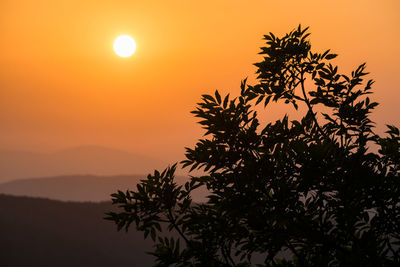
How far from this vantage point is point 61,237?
160 ft

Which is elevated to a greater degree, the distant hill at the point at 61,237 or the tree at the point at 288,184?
the distant hill at the point at 61,237

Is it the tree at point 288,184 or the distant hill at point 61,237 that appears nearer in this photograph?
the tree at point 288,184

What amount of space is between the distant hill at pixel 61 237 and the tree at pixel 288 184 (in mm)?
39692

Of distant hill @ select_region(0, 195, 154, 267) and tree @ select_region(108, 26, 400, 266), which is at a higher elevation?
distant hill @ select_region(0, 195, 154, 267)

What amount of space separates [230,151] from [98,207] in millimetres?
56421

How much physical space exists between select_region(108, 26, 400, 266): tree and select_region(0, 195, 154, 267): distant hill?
3969cm

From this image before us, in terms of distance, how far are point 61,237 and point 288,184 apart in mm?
48661

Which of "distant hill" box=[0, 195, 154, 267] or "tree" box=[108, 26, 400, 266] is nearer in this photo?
"tree" box=[108, 26, 400, 266]

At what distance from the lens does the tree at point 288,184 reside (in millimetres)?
5203

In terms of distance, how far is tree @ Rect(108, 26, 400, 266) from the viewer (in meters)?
5.20

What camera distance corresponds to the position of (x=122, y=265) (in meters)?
49.3

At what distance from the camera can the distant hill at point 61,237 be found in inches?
1694

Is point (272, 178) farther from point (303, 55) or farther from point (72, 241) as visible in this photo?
point (72, 241)

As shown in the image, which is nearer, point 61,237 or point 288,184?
point 288,184
